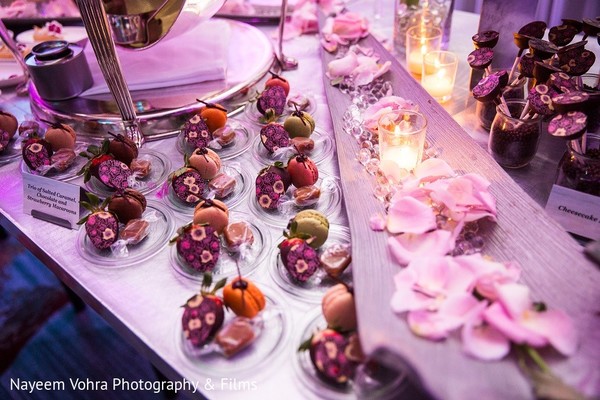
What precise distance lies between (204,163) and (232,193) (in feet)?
0.27

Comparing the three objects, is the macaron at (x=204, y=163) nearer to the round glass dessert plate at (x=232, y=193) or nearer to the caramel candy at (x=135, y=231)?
the round glass dessert plate at (x=232, y=193)

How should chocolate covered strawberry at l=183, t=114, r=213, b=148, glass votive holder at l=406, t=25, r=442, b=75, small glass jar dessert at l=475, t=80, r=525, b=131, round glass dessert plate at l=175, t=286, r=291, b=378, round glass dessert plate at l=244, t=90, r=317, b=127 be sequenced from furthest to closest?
glass votive holder at l=406, t=25, r=442, b=75 → round glass dessert plate at l=244, t=90, r=317, b=127 → chocolate covered strawberry at l=183, t=114, r=213, b=148 → small glass jar dessert at l=475, t=80, r=525, b=131 → round glass dessert plate at l=175, t=286, r=291, b=378

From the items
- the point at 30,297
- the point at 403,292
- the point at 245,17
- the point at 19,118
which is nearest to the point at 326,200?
the point at 403,292

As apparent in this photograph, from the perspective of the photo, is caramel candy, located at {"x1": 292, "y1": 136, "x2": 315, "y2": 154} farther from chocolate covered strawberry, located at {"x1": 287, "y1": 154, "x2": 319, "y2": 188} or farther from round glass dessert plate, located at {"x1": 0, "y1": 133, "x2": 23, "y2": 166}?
round glass dessert plate, located at {"x1": 0, "y1": 133, "x2": 23, "y2": 166}

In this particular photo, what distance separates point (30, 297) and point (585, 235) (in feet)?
5.64

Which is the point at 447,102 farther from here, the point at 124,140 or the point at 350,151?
the point at 124,140

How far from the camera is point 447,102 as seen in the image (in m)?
1.29

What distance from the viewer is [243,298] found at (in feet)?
2.33

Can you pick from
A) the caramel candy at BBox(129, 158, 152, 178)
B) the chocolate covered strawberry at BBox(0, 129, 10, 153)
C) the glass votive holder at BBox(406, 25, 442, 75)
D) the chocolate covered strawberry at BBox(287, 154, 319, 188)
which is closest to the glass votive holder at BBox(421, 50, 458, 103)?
the glass votive holder at BBox(406, 25, 442, 75)

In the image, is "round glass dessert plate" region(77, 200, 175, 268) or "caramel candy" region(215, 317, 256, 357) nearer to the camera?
"caramel candy" region(215, 317, 256, 357)

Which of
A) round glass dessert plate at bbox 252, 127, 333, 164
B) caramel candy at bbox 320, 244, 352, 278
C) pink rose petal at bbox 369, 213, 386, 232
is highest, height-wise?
pink rose petal at bbox 369, 213, 386, 232

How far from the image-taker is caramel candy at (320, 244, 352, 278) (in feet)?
2.54

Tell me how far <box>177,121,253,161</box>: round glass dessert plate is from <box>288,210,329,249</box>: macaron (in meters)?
0.36

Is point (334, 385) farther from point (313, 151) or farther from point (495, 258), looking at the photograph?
point (313, 151)
